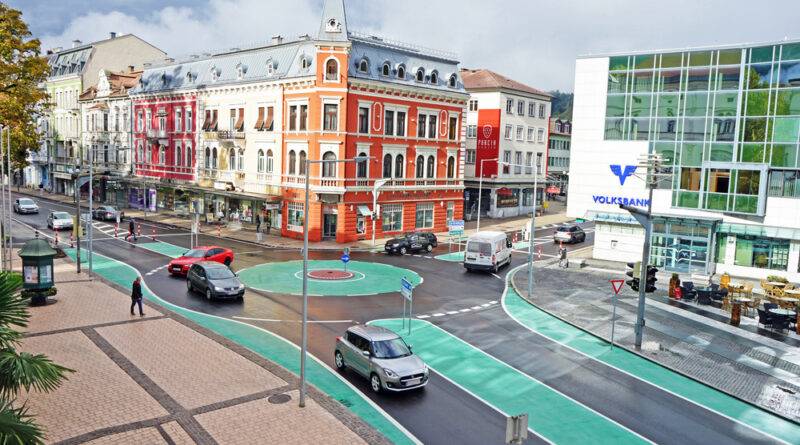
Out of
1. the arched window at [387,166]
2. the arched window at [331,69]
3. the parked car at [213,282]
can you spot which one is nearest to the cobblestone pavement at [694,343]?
the parked car at [213,282]

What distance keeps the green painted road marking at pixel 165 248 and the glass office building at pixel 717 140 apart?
29.7 m

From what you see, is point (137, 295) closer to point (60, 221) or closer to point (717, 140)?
point (60, 221)

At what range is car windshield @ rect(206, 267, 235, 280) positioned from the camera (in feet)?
88.9

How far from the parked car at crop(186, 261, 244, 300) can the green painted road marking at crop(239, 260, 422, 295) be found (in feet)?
7.97

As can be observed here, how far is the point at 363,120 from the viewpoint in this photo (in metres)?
46.2

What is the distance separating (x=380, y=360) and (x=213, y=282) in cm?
1295

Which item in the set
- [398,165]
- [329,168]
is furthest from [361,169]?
[398,165]

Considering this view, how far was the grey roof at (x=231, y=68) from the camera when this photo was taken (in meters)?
47.0

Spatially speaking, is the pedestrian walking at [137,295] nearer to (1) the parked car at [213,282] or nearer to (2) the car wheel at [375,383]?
(1) the parked car at [213,282]

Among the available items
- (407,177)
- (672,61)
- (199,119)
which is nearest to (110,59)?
(199,119)

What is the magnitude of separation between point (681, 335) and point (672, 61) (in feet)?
62.8

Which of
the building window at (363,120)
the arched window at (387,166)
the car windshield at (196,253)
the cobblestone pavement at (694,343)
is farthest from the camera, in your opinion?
the arched window at (387,166)

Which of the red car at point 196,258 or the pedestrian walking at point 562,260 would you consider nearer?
the red car at point 196,258

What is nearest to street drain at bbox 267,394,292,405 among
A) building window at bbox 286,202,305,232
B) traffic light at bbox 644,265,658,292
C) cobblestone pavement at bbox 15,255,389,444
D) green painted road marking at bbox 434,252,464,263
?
cobblestone pavement at bbox 15,255,389,444
